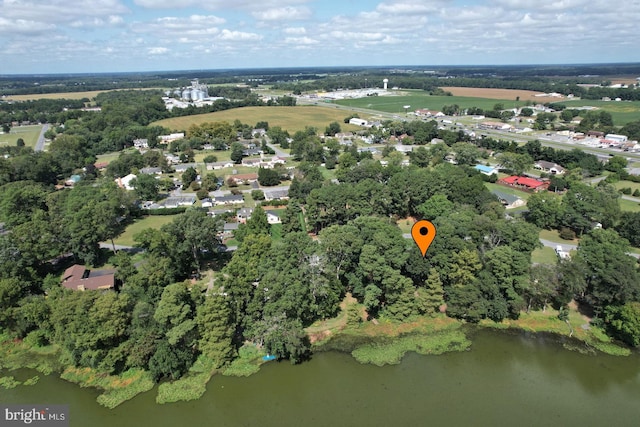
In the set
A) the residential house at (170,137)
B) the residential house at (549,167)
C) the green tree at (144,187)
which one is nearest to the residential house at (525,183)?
the residential house at (549,167)

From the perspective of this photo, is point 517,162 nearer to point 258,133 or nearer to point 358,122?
point 358,122

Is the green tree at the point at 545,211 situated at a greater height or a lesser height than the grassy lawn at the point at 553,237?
greater

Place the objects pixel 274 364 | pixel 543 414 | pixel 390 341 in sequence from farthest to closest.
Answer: pixel 390 341 < pixel 274 364 < pixel 543 414

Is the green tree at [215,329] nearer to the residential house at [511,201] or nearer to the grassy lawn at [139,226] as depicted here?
the grassy lawn at [139,226]

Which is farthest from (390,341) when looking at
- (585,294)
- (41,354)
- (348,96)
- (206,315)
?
(348,96)

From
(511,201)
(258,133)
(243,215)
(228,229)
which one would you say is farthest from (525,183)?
(258,133)

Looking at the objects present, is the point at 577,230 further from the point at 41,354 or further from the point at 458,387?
the point at 41,354
